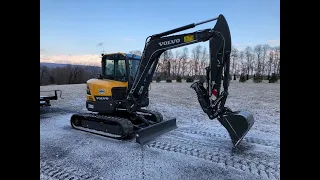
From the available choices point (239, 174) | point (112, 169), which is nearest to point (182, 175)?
point (239, 174)

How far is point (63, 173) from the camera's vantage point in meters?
4.20

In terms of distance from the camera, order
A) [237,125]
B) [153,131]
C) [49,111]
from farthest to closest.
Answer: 1. [49,111]
2. [153,131]
3. [237,125]

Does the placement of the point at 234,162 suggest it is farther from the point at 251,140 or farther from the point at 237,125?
the point at 251,140

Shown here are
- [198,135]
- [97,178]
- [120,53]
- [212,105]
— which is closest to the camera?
[97,178]

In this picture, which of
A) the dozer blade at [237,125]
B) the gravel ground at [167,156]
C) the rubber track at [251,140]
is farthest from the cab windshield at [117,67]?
the dozer blade at [237,125]

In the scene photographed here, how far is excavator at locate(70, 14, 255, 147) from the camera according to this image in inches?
209

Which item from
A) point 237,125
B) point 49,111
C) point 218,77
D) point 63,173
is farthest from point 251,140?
point 49,111

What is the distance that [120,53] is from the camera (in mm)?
7059

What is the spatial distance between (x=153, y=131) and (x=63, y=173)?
265cm

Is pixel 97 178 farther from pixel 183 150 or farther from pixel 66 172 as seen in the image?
pixel 183 150

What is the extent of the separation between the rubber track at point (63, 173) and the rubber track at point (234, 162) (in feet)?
6.27

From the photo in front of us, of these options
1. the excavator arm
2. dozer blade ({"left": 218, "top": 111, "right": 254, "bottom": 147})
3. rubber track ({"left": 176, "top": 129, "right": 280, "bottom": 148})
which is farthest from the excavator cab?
dozer blade ({"left": 218, "top": 111, "right": 254, "bottom": 147})

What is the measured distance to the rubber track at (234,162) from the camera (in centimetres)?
419
